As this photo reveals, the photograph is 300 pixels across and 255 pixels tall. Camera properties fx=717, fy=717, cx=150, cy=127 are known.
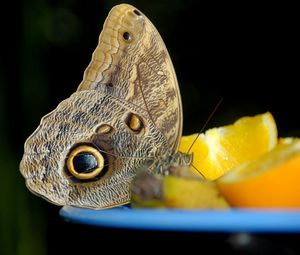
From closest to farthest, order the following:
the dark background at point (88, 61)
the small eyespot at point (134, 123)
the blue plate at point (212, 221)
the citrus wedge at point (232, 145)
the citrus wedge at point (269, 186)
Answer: the blue plate at point (212, 221)
the citrus wedge at point (269, 186)
the citrus wedge at point (232, 145)
the small eyespot at point (134, 123)
the dark background at point (88, 61)

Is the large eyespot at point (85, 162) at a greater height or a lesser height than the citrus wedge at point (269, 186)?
greater

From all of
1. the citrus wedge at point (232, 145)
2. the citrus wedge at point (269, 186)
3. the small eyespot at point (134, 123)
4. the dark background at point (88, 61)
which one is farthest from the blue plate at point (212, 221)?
the dark background at point (88, 61)

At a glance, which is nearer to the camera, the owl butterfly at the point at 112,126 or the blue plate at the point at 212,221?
the blue plate at the point at 212,221

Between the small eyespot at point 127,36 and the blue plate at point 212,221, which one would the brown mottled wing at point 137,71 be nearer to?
the small eyespot at point 127,36

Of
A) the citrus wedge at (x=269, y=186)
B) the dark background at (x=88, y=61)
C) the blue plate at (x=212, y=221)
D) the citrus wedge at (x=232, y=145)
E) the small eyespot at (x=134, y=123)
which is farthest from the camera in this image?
the dark background at (x=88, y=61)

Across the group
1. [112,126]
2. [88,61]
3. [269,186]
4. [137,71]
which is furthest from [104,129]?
[88,61]

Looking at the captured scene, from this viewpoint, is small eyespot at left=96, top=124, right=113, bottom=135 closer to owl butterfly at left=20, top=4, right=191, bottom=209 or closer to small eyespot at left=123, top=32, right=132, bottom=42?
owl butterfly at left=20, top=4, right=191, bottom=209

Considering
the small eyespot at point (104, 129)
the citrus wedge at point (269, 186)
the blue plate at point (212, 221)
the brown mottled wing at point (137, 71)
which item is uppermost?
the brown mottled wing at point (137, 71)

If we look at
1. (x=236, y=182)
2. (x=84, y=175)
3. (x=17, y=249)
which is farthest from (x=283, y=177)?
(x=17, y=249)
